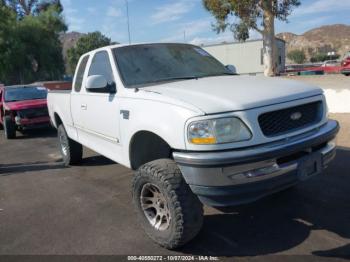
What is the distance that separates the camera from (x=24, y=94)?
1243 cm

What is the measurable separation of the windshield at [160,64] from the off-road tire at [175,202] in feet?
3.88

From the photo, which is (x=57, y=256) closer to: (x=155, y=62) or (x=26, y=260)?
(x=26, y=260)

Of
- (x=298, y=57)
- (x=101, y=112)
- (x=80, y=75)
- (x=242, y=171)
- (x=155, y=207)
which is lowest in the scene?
(x=155, y=207)

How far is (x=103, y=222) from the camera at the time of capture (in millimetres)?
4574

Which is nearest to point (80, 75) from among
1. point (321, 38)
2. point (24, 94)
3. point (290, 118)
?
point (290, 118)

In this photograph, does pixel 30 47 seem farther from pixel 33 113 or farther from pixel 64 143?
pixel 64 143

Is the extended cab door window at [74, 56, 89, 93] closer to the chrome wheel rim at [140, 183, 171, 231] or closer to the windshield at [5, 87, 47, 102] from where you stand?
the chrome wheel rim at [140, 183, 171, 231]

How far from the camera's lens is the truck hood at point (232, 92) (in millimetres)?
3365

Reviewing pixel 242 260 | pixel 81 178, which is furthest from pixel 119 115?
pixel 81 178

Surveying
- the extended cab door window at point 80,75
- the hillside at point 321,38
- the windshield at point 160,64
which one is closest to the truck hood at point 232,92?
the windshield at point 160,64

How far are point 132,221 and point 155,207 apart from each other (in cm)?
73

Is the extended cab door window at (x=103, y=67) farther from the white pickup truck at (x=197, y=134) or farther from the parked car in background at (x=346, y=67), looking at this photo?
the parked car in background at (x=346, y=67)

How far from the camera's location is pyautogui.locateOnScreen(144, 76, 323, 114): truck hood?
11.0 feet

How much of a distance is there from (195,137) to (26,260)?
202cm
